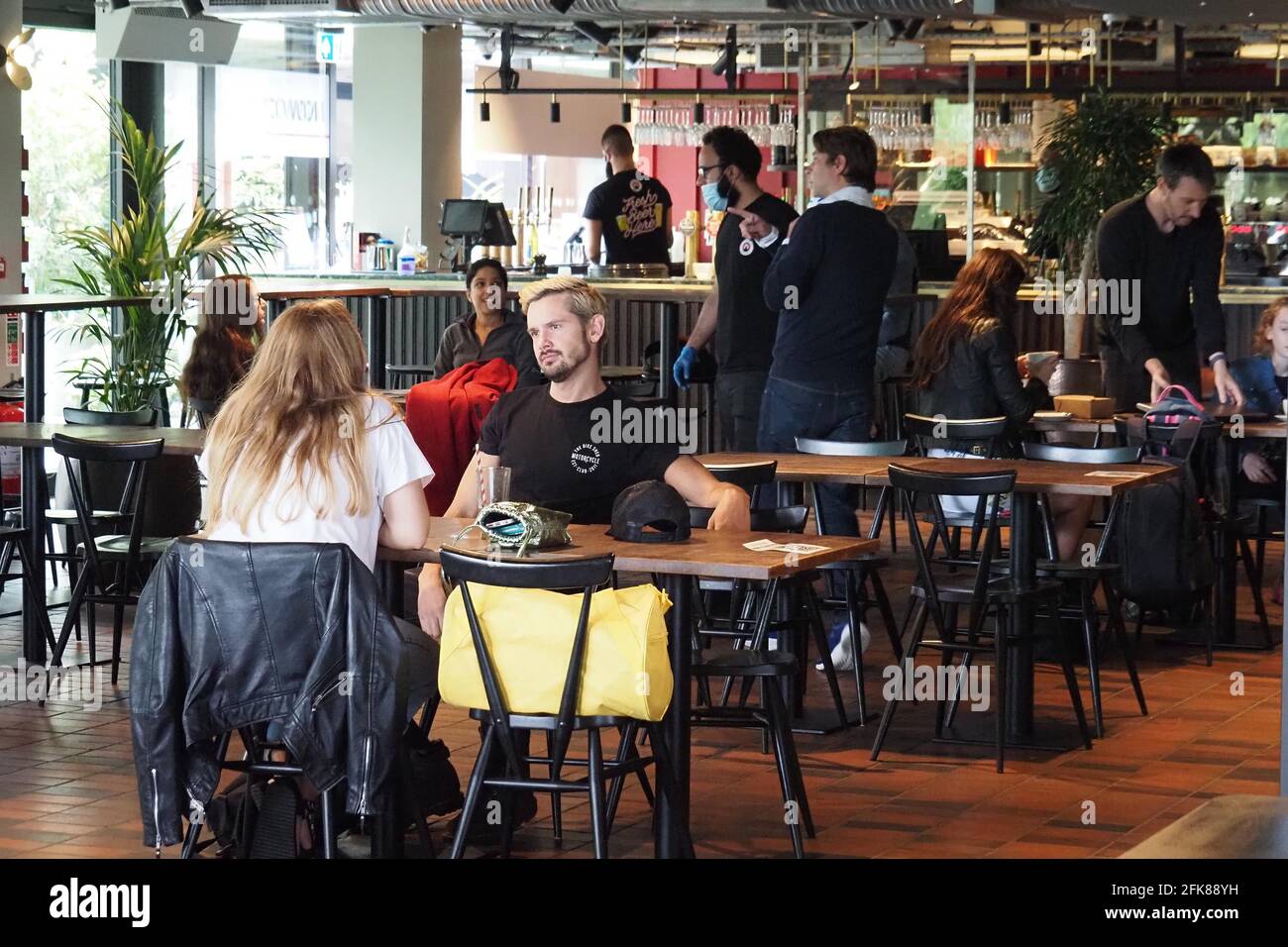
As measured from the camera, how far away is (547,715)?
379cm

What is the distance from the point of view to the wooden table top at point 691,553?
153 inches

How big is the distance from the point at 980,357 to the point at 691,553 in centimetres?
312

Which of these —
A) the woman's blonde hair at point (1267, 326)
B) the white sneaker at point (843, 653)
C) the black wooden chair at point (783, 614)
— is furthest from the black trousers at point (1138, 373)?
the black wooden chair at point (783, 614)

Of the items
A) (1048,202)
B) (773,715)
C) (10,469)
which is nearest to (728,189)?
(10,469)

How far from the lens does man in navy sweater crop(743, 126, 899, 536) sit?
6340 millimetres

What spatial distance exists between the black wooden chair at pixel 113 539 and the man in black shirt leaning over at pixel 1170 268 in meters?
3.57

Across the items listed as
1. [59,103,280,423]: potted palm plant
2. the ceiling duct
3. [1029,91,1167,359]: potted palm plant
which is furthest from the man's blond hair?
[1029,91,1167,359]: potted palm plant

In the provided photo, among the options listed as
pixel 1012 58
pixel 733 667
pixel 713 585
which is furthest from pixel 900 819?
pixel 1012 58

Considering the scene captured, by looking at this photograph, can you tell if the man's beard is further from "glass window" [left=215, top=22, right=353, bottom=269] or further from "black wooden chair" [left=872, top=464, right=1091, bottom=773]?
"glass window" [left=215, top=22, right=353, bottom=269]

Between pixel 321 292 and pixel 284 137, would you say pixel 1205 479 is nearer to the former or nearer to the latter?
pixel 321 292

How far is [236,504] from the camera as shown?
13.0 feet

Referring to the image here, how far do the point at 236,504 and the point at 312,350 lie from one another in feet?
1.19

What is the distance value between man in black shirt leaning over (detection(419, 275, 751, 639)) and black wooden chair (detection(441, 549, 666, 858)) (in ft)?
2.64
